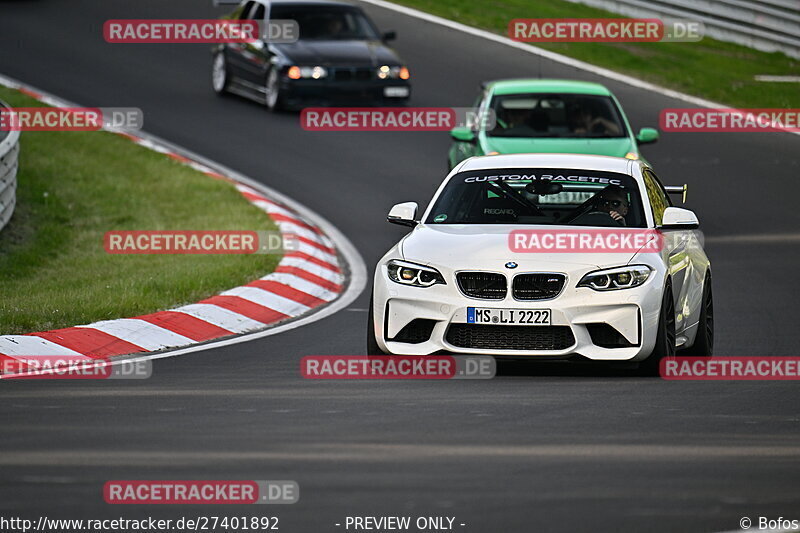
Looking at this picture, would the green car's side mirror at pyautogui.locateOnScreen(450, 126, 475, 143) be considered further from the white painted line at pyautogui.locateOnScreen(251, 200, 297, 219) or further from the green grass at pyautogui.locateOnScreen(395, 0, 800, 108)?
the green grass at pyautogui.locateOnScreen(395, 0, 800, 108)

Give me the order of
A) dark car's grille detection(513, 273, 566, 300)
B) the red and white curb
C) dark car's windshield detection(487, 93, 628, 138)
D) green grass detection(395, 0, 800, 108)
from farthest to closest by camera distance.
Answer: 1. green grass detection(395, 0, 800, 108)
2. dark car's windshield detection(487, 93, 628, 138)
3. the red and white curb
4. dark car's grille detection(513, 273, 566, 300)

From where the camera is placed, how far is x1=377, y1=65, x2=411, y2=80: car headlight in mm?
24403

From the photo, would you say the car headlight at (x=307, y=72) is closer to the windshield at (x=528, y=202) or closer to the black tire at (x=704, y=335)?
the windshield at (x=528, y=202)

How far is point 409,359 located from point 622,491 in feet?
12.1

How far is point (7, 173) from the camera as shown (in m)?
17.5

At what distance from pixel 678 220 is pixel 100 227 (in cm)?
911

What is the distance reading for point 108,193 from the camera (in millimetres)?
20359

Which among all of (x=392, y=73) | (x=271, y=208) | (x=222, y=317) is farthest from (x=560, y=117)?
(x=222, y=317)

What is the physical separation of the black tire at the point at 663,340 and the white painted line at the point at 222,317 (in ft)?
12.1

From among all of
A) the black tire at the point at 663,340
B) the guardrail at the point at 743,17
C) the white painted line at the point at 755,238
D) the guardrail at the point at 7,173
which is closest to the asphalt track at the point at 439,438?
the black tire at the point at 663,340

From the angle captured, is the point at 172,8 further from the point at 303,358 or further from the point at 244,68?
the point at 303,358

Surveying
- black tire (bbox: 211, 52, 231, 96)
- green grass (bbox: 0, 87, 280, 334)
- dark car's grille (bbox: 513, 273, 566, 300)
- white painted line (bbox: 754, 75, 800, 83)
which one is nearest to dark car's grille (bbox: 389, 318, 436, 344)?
dark car's grille (bbox: 513, 273, 566, 300)

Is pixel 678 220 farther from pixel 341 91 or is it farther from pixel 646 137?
pixel 341 91

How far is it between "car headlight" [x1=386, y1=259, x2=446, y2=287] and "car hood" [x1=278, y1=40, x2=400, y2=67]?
45.1 ft
